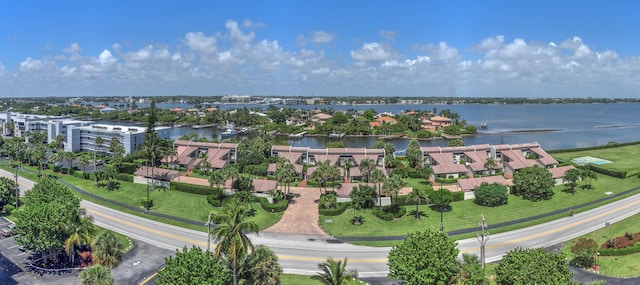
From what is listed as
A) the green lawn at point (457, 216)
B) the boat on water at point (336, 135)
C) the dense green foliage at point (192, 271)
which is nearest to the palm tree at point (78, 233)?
the dense green foliage at point (192, 271)

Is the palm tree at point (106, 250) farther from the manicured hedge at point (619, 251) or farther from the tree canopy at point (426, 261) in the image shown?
the manicured hedge at point (619, 251)

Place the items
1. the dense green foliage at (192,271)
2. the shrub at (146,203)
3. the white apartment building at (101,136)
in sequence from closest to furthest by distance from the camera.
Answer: the dense green foliage at (192,271), the shrub at (146,203), the white apartment building at (101,136)

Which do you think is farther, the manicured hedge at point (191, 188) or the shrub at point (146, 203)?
the manicured hedge at point (191, 188)

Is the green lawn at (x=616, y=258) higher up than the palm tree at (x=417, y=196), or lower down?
lower down

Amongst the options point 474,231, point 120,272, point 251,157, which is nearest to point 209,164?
point 251,157

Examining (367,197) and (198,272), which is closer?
(198,272)

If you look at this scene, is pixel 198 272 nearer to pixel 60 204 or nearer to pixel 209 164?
pixel 60 204

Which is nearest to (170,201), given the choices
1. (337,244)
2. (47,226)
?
→ (47,226)

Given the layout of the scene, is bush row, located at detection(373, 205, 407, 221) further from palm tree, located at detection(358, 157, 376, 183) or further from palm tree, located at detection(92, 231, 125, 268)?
palm tree, located at detection(92, 231, 125, 268)
